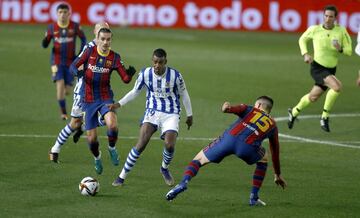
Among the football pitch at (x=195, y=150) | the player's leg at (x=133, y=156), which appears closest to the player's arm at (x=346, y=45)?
the football pitch at (x=195, y=150)

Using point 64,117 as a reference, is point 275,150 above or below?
above

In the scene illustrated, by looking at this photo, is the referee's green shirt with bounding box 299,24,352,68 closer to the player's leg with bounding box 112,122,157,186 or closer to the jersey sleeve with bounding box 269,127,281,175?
the player's leg with bounding box 112,122,157,186

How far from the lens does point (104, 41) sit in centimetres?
1398

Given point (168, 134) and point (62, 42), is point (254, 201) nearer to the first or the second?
point (168, 134)

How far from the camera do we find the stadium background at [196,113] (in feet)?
40.8

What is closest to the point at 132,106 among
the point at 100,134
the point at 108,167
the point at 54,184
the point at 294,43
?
the point at 100,134

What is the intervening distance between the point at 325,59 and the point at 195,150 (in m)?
4.43

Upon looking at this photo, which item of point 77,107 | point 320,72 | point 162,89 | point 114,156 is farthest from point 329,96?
point 162,89

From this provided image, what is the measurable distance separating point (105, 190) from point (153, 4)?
25154 mm

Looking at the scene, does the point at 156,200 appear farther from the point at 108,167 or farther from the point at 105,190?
the point at 108,167

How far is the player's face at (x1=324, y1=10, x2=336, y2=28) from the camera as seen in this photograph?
62.5ft

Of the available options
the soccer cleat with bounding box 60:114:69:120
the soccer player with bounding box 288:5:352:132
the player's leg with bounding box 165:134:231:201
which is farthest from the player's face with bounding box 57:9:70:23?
the player's leg with bounding box 165:134:231:201

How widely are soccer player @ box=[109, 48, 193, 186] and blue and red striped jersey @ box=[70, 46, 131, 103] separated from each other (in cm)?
71

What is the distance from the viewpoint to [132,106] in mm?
21703
